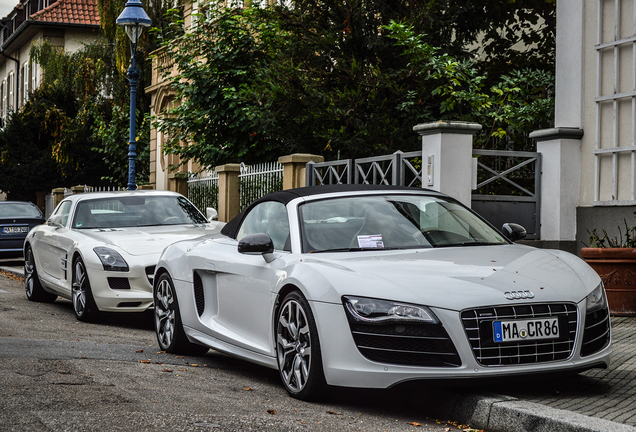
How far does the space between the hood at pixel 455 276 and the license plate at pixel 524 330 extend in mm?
118

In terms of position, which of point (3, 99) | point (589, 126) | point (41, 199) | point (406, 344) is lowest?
point (406, 344)

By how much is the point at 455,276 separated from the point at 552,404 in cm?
91

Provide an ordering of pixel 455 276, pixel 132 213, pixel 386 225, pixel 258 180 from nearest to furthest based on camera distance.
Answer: pixel 455 276 → pixel 386 225 → pixel 132 213 → pixel 258 180

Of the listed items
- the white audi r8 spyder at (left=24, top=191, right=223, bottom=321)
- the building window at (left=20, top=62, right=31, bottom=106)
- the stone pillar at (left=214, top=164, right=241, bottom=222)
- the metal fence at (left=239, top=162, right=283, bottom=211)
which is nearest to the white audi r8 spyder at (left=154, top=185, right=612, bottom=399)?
the white audi r8 spyder at (left=24, top=191, right=223, bottom=321)

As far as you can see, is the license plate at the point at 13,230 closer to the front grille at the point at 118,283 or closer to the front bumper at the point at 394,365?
the front grille at the point at 118,283

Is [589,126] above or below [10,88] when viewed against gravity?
below

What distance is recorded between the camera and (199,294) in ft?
23.8

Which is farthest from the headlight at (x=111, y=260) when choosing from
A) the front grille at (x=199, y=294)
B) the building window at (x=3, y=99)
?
the building window at (x=3, y=99)

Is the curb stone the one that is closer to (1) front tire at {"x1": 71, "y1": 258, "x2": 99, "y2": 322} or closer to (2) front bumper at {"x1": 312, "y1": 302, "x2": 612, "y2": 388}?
(2) front bumper at {"x1": 312, "y1": 302, "x2": 612, "y2": 388}

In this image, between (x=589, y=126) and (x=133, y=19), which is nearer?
(x=589, y=126)

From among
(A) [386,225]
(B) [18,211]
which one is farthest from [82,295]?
(B) [18,211]

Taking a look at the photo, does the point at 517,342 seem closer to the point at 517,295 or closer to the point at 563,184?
the point at 517,295

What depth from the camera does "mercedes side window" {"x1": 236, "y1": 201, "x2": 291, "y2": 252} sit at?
6469mm

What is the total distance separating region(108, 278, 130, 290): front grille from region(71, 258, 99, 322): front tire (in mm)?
286
